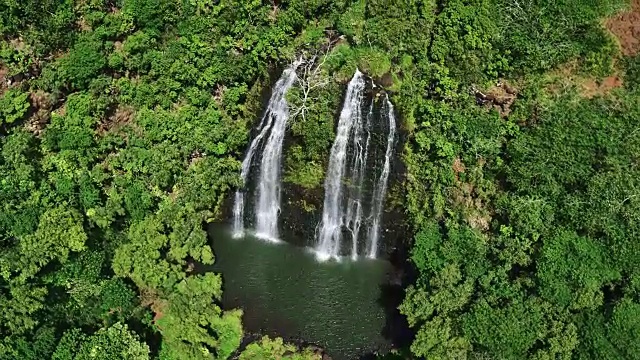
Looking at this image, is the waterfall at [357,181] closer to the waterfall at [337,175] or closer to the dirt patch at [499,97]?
the waterfall at [337,175]

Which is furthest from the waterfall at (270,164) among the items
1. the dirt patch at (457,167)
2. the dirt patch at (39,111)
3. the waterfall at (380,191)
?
the dirt patch at (39,111)

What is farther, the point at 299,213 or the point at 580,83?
the point at 299,213

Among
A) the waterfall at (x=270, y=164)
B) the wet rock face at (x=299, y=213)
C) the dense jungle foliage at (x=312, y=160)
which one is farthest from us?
the wet rock face at (x=299, y=213)

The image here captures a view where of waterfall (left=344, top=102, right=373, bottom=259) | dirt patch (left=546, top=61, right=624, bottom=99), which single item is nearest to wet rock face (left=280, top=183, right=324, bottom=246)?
waterfall (left=344, top=102, right=373, bottom=259)

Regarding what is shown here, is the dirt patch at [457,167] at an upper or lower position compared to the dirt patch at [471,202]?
upper

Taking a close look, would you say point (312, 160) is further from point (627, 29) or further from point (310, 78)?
point (627, 29)

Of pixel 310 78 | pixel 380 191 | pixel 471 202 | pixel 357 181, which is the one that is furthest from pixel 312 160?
pixel 471 202

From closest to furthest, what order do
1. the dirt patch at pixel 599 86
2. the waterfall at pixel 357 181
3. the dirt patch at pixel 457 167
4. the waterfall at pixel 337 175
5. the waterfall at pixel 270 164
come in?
the dirt patch at pixel 599 86, the waterfall at pixel 337 175, the dirt patch at pixel 457 167, the waterfall at pixel 357 181, the waterfall at pixel 270 164

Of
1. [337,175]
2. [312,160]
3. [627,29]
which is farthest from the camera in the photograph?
[337,175]

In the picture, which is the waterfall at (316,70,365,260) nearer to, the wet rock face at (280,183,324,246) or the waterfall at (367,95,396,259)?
the wet rock face at (280,183,324,246)
